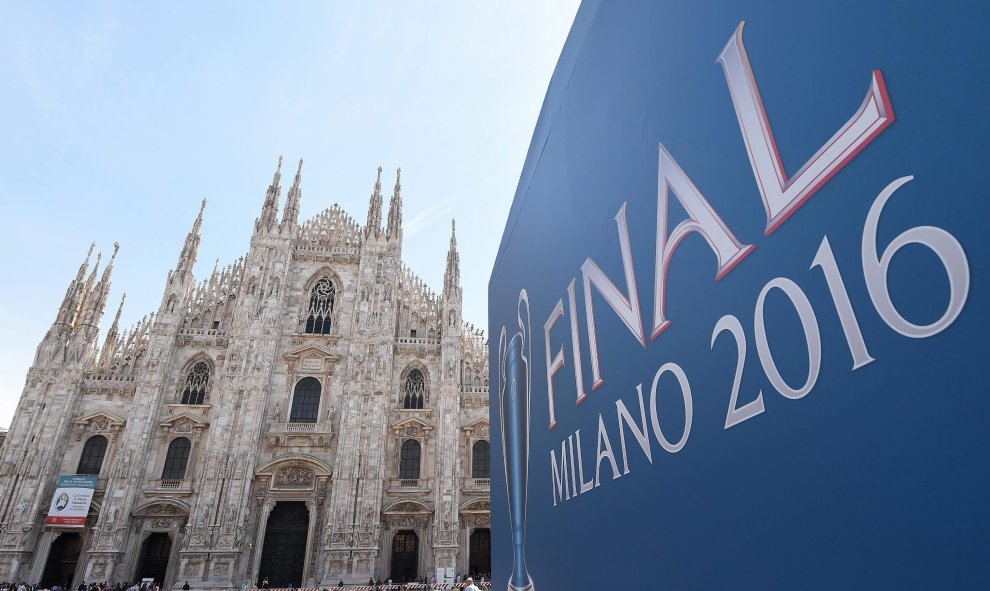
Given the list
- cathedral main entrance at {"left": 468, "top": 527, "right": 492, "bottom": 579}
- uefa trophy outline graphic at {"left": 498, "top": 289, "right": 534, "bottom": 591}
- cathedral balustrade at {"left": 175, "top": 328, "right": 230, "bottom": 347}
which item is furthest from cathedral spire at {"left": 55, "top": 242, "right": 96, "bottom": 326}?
uefa trophy outline graphic at {"left": 498, "top": 289, "right": 534, "bottom": 591}

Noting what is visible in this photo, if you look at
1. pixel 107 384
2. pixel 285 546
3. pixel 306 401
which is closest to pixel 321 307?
pixel 306 401

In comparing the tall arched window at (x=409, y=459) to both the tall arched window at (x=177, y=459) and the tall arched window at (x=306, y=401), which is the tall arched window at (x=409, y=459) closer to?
the tall arched window at (x=306, y=401)

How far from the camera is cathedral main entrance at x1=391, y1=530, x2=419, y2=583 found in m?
21.9

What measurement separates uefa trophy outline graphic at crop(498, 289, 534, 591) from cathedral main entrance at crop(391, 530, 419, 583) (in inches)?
653

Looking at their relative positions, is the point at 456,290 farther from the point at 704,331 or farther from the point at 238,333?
the point at 704,331

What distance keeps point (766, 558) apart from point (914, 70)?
214 centimetres

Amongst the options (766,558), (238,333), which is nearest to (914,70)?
(766,558)

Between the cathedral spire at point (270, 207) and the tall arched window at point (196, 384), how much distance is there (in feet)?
23.4

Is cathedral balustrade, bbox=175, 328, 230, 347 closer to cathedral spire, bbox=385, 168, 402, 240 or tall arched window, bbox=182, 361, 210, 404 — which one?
tall arched window, bbox=182, 361, 210, 404

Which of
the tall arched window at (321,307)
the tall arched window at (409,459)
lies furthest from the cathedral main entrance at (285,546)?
the tall arched window at (321,307)

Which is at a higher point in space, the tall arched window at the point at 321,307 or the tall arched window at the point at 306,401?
the tall arched window at the point at 321,307

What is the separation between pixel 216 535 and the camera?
20.9 meters

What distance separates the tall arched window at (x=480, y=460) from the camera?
78.5 ft

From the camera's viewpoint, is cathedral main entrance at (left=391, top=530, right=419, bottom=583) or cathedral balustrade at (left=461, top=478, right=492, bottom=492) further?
cathedral balustrade at (left=461, top=478, right=492, bottom=492)
